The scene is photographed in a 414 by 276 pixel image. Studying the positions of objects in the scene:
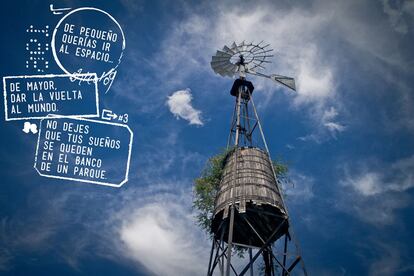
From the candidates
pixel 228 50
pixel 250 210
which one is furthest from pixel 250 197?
pixel 228 50

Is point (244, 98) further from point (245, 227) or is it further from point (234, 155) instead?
point (245, 227)

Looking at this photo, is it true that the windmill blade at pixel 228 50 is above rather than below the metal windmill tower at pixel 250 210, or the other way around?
above

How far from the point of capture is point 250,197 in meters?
16.5

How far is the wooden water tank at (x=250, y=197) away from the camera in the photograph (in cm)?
1656

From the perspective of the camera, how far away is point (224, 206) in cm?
1684

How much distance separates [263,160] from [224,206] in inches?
142

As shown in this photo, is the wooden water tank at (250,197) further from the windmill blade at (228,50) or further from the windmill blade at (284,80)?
the windmill blade at (228,50)

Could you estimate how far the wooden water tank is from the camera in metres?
16.6

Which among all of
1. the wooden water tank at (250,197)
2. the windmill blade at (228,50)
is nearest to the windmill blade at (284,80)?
the windmill blade at (228,50)

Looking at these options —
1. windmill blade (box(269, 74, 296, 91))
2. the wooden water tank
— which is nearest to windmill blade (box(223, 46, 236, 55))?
windmill blade (box(269, 74, 296, 91))

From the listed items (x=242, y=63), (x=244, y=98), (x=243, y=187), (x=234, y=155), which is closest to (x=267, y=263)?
(x=243, y=187)

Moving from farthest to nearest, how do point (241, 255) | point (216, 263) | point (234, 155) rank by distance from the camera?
point (241, 255) < point (234, 155) < point (216, 263)

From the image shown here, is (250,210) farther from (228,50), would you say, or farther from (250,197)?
(228,50)

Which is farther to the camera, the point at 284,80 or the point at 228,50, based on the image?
the point at 284,80
